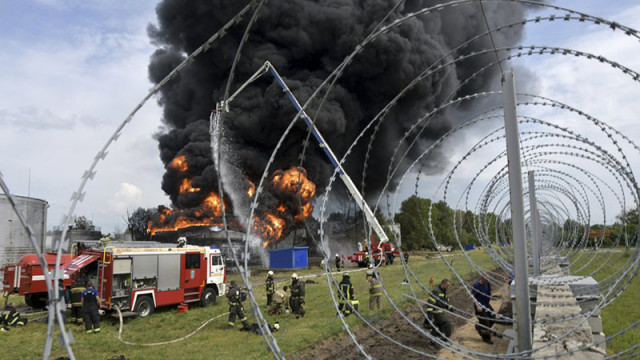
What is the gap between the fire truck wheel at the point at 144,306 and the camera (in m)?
14.3

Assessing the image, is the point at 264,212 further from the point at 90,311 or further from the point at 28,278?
the point at 90,311

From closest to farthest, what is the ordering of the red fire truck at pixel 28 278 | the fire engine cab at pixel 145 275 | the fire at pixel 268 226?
1. the fire engine cab at pixel 145 275
2. the red fire truck at pixel 28 278
3. the fire at pixel 268 226

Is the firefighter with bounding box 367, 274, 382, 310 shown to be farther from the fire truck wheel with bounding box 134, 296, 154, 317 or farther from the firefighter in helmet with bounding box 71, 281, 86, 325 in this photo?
the firefighter in helmet with bounding box 71, 281, 86, 325

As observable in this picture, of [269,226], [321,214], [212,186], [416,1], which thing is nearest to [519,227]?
[321,214]

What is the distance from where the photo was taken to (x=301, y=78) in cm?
4766

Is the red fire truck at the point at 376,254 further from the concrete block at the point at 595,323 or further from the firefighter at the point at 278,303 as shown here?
the concrete block at the point at 595,323

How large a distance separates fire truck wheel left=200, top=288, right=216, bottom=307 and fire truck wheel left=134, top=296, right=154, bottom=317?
7.36 feet

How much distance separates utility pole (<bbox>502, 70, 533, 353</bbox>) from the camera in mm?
6242

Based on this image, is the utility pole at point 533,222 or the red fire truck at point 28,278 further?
the red fire truck at point 28,278

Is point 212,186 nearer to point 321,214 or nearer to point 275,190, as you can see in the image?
point 275,190

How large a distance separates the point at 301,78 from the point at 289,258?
23291 mm

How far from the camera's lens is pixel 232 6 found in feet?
151

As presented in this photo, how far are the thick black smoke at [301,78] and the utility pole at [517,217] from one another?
114ft

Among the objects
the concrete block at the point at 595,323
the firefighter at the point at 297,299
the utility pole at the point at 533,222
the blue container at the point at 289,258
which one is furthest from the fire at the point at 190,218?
the concrete block at the point at 595,323
